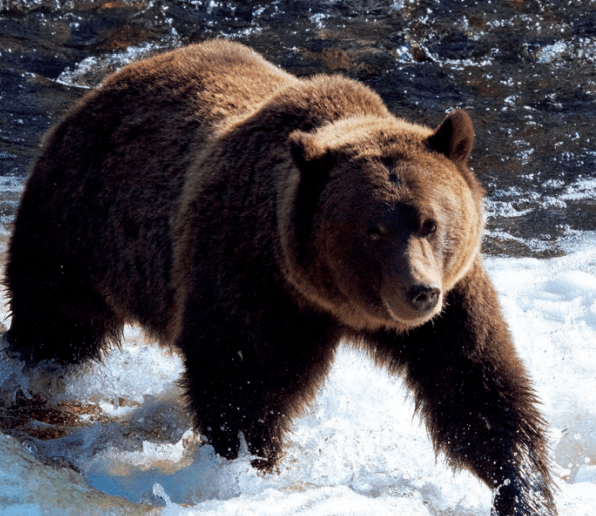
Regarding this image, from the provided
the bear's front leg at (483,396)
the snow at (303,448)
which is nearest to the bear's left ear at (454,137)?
the bear's front leg at (483,396)

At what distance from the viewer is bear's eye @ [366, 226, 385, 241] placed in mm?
4047

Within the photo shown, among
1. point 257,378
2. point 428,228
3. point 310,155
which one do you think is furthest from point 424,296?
point 257,378

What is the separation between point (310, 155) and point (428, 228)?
594 millimetres

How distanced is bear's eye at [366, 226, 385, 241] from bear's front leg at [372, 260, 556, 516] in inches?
24.0

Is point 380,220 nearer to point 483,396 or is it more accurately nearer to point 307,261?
point 307,261

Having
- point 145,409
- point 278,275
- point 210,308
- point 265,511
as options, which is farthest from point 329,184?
point 145,409

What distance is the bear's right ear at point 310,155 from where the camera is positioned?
4.23 metres

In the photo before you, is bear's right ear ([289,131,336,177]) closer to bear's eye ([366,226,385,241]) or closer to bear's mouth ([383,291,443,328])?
bear's eye ([366,226,385,241])

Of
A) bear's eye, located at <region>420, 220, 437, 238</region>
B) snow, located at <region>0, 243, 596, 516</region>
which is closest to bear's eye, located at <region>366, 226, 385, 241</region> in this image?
bear's eye, located at <region>420, 220, 437, 238</region>

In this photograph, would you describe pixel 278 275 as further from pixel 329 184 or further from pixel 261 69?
pixel 261 69

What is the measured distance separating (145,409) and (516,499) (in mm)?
2468

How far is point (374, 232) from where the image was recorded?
4.07 meters

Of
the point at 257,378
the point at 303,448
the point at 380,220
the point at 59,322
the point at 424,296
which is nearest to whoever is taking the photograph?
the point at 424,296

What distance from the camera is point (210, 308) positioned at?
4.60 meters
